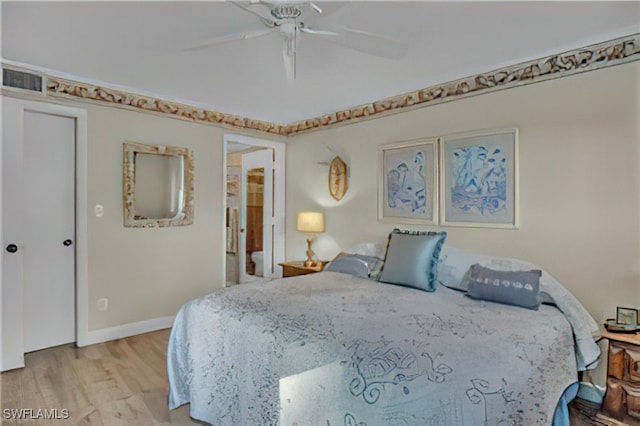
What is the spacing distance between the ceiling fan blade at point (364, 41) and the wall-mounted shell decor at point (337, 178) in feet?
5.89

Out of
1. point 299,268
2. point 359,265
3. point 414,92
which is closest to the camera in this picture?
point 359,265

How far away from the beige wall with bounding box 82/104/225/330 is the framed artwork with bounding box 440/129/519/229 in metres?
2.60

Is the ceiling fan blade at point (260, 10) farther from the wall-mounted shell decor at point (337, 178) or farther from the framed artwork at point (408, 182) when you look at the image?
the wall-mounted shell decor at point (337, 178)

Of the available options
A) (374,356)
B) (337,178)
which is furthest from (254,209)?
(374,356)

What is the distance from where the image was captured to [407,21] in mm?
2223

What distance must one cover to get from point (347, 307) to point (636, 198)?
195 centimetres

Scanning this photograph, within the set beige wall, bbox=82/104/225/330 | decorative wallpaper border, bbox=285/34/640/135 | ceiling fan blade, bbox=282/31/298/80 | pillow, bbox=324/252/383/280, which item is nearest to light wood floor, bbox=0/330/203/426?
beige wall, bbox=82/104/225/330

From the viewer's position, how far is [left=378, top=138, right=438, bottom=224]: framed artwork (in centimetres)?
336

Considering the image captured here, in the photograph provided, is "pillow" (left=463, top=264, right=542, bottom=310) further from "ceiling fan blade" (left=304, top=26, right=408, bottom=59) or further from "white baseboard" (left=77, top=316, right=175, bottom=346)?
"white baseboard" (left=77, top=316, right=175, bottom=346)

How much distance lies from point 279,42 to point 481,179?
1915mm

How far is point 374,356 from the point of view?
58.7 inches

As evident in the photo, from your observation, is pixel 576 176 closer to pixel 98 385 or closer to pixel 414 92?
pixel 414 92

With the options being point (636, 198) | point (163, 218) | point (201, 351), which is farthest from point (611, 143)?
point (163, 218)

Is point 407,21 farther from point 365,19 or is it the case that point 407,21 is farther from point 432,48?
point 432,48
